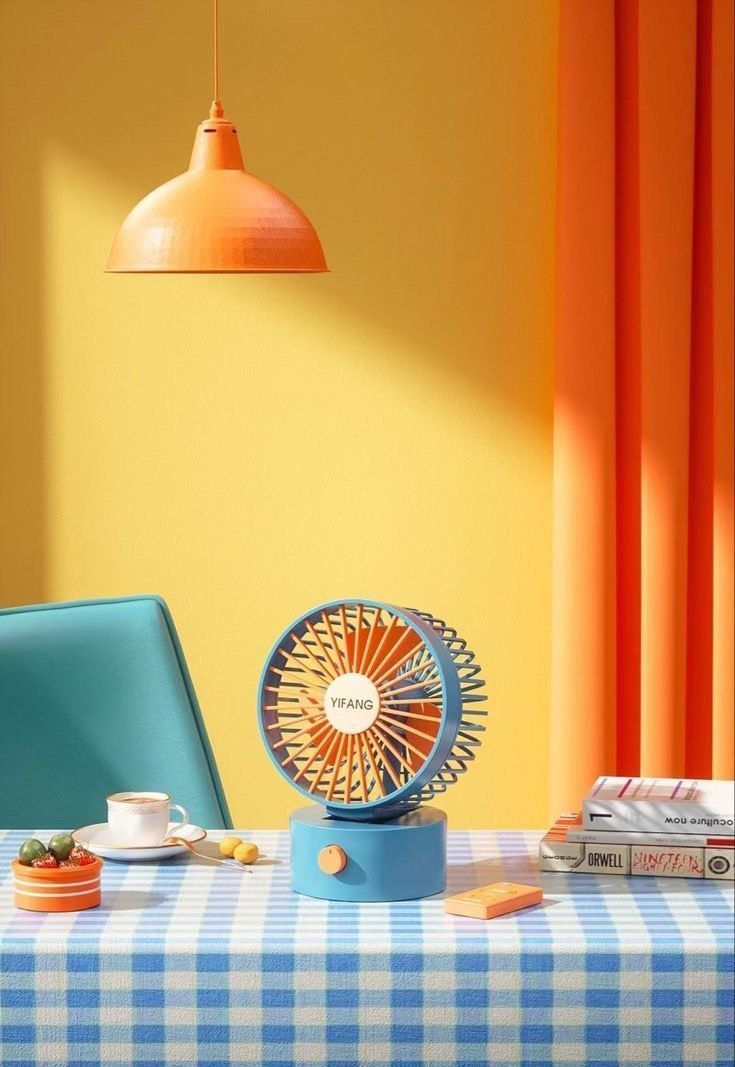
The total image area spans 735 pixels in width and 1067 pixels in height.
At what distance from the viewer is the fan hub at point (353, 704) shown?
1.50m

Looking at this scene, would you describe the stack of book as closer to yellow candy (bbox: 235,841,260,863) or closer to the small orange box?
the small orange box

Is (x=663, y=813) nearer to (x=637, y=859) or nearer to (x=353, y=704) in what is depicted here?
(x=637, y=859)

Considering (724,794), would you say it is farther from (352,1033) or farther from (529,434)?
(529,434)

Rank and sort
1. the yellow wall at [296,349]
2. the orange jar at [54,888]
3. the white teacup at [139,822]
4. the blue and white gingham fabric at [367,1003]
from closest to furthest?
the blue and white gingham fabric at [367,1003], the orange jar at [54,888], the white teacup at [139,822], the yellow wall at [296,349]

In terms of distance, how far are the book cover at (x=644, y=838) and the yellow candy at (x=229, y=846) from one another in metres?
0.36

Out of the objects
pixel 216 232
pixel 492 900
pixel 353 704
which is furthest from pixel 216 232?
pixel 492 900

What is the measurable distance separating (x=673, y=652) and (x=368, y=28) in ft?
4.46

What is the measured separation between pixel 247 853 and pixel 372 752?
0.20 m

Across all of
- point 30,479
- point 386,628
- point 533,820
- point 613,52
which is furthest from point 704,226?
point 386,628

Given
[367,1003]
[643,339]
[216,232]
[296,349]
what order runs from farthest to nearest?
[296,349]
[643,339]
[216,232]
[367,1003]

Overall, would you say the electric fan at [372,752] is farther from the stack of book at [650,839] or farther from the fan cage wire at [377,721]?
the stack of book at [650,839]

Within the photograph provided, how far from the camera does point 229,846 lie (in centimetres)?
164

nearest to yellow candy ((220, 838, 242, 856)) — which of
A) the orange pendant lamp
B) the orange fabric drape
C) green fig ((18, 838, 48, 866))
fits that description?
green fig ((18, 838, 48, 866))

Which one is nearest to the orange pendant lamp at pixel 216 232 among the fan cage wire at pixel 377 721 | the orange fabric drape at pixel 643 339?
the fan cage wire at pixel 377 721
